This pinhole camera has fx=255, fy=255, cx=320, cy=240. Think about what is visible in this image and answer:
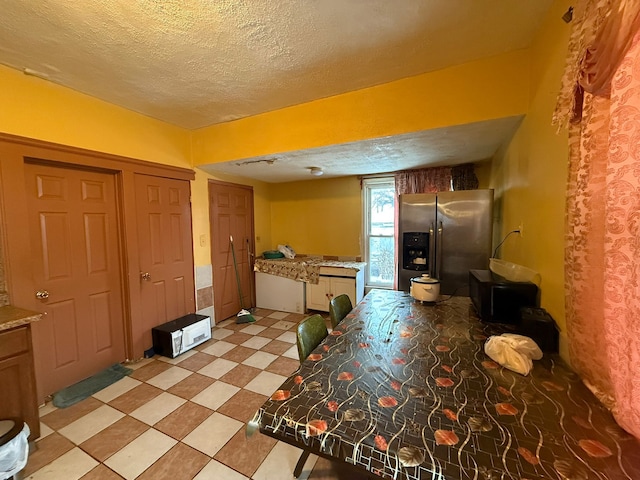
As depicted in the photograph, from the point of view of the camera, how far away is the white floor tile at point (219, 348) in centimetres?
279

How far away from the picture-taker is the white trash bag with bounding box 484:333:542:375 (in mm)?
1068

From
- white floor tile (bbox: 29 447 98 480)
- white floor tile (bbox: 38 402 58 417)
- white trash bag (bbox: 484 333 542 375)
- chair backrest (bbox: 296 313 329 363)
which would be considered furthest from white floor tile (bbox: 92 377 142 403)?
white trash bag (bbox: 484 333 542 375)

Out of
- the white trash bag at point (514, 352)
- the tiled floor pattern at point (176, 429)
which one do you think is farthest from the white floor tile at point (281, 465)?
the white trash bag at point (514, 352)

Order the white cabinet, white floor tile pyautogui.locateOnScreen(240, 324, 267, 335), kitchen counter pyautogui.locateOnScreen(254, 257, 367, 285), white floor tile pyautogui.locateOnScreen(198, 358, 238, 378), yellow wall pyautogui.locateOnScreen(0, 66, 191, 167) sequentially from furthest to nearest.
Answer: kitchen counter pyautogui.locateOnScreen(254, 257, 367, 285)
the white cabinet
white floor tile pyautogui.locateOnScreen(240, 324, 267, 335)
white floor tile pyautogui.locateOnScreen(198, 358, 238, 378)
yellow wall pyautogui.locateOnScreen(0, 66, 191, 167)

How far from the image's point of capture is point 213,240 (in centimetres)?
347

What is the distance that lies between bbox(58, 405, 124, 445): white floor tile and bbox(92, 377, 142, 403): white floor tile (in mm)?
119

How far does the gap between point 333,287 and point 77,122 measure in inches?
126

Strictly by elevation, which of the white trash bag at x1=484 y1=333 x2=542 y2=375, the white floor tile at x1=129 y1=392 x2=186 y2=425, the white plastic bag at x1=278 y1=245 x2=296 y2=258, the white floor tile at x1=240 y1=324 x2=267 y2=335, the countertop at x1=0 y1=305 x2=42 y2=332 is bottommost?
the white floor tile at x1=129 y1=392 x2=186 y2=425

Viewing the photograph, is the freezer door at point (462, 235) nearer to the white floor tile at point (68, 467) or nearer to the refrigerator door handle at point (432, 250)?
the refrigerator door handle at point (432, 250)

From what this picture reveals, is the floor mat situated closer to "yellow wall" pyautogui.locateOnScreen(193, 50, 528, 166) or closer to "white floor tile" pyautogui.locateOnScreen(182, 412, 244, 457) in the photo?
"white floor tile" pyautogui.locateOnScreen(182, 412, 244, 457)

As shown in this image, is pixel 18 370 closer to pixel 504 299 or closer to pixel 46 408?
pixel 46 408

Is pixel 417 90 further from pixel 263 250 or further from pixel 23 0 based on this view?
pixel 263 250

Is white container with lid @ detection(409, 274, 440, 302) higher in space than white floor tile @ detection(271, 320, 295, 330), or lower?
higher

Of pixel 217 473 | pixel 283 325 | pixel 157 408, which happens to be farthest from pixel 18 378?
pixel 283 325
